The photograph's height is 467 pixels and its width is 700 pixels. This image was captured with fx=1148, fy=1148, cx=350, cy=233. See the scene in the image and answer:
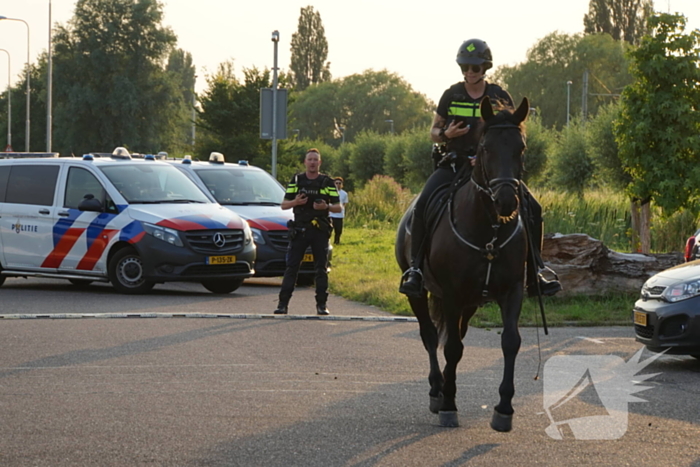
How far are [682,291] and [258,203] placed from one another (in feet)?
35.5

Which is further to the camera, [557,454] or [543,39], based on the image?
[543,39]

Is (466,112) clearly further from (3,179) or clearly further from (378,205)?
(378,205)

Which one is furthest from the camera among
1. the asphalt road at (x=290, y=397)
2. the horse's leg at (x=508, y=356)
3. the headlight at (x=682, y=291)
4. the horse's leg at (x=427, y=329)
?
the headlight at (x=682, y=291)

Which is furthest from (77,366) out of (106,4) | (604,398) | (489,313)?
(106,4)

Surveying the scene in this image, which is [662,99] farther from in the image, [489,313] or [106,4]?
[106,4]

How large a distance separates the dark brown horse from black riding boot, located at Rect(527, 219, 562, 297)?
1.38 feet

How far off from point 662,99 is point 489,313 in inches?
282

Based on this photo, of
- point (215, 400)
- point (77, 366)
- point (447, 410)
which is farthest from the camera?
point (77, 366)

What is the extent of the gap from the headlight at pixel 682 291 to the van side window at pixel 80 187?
9781 millimetres

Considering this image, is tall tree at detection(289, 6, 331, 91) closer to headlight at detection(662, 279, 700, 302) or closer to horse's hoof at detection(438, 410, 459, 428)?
headlight at detection(662, 279, 700, 302)

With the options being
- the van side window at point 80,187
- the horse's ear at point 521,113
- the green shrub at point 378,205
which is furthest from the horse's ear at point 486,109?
the green shrub at point 378,205

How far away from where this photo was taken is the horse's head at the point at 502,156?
22.2 feet

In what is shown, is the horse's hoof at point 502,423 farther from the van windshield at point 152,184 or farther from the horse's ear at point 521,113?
the van windshield at point 152,184

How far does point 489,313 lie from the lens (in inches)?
587
